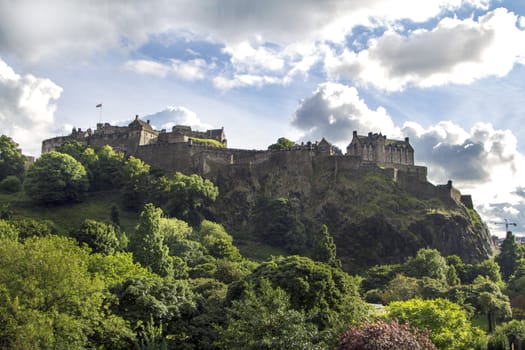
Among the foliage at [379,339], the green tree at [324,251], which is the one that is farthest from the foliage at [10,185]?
the foliage at [379,339]

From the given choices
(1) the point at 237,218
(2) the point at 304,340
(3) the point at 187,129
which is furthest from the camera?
(3) the point at 187,129

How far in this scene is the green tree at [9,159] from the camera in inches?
4318

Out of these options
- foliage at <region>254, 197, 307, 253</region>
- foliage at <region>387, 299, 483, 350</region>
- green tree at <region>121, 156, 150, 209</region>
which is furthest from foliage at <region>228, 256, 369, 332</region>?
green tree at <region>121, 156, 150, 209</region>

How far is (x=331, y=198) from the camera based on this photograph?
103562 millimetres

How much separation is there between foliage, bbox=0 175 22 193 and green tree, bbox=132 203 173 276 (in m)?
46.6

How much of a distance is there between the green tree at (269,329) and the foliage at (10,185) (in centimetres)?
8079

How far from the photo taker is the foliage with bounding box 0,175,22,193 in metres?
102

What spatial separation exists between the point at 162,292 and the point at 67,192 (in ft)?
203

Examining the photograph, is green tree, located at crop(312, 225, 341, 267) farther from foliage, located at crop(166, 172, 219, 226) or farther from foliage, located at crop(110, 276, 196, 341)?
foliage, located at crop(110, 276, 196, 341)

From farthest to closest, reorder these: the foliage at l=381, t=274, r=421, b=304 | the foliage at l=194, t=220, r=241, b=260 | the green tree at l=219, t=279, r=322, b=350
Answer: the foliage at l=194, t=220, r=241, b=260 < the foliage at l=381, t=274, r=421, b=304 < the green tree at l=219, t=279, r=322, b=350

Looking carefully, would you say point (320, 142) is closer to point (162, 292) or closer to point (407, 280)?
point (407, 280)

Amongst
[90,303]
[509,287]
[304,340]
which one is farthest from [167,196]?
[304,340]

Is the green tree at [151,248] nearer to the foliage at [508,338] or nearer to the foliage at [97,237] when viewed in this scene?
the foliage at [97,237]

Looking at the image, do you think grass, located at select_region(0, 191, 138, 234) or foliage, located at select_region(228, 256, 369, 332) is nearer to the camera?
foliage, located at select_region(228, 256, 369, 332)
